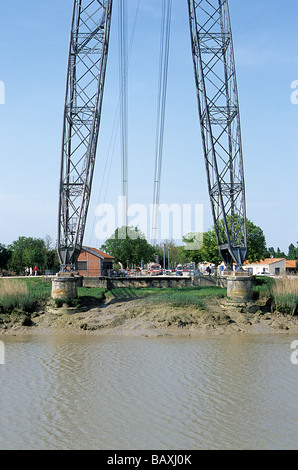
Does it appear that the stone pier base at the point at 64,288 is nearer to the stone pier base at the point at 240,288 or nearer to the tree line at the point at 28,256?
the stone pier base at the point at 240,288

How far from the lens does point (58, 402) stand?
31.6 feet

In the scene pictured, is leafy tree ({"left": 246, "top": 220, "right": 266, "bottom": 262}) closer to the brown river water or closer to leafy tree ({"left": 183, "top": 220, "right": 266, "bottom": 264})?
leafy tree ({"left": 183, "top": 220, "right": 266, "bottom": 264})

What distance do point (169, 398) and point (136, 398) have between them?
721mm

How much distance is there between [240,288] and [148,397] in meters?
13.7

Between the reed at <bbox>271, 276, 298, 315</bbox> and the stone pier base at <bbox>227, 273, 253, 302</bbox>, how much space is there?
1.22 meters

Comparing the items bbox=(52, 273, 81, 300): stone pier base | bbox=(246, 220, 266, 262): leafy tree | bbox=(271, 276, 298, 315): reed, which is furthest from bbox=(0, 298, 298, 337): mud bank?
bbox=(246, 220, 266, 262): leafy tree

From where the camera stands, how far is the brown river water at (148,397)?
25.4 feet

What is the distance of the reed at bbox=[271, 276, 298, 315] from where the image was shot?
21.1m

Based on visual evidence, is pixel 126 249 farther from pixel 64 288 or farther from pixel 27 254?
pixel 64 288

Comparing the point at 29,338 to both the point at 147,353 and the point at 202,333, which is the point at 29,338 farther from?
the point at 202,333

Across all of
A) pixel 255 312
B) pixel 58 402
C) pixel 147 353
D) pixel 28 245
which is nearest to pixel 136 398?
pixel 58 402

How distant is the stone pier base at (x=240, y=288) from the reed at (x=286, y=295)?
1.22 metres

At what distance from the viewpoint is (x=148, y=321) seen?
19.8 m
